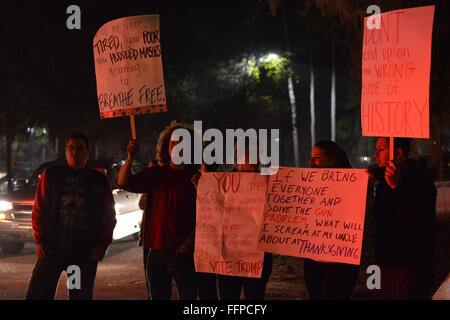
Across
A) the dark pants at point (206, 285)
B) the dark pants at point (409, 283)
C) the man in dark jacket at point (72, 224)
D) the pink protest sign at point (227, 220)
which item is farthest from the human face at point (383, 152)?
the man in dark jacket at point (72, 224)

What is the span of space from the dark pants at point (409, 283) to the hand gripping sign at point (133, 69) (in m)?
2.26

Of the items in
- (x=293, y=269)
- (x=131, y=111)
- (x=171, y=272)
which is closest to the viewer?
(x=171, y=272)

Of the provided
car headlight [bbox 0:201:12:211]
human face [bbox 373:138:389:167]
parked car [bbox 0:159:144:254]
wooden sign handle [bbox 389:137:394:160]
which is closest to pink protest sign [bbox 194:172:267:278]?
human face [bbox 373:138:389:167]

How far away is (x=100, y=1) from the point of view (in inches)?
683

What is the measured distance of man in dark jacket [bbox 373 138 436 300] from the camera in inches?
159

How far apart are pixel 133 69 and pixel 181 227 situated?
1.42 m

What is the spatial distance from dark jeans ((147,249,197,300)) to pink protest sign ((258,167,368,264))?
0.62 metres

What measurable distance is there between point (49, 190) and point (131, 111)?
3.09 ft

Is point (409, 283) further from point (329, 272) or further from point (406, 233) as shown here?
point (329, 272)

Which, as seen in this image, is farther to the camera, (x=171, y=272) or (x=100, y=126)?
(x=100, y=126)

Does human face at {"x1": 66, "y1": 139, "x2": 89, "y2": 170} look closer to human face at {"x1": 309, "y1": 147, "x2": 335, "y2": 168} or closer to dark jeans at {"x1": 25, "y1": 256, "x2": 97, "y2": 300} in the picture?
dark jeans at {"x1": 25, "y1": 256, "x2": 97, "y2": 300}

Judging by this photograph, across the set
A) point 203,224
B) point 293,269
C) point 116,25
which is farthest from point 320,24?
point 203,224

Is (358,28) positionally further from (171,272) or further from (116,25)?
(171,272)

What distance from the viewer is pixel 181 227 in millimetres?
4504
